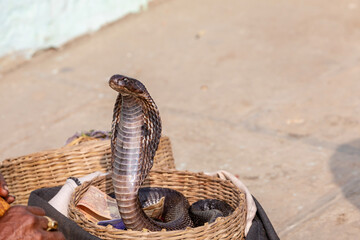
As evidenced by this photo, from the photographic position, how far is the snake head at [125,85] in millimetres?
2404

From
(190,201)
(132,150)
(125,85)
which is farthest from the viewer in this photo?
(190,201)

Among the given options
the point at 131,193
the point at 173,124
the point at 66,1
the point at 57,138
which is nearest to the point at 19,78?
the point at 66,1

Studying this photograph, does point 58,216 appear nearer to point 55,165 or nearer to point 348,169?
point 55,165

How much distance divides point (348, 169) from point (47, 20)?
12.4 ft

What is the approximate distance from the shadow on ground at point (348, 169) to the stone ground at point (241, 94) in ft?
0.04

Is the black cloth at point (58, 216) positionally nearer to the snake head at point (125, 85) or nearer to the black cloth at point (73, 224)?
the black cloth at point (73, 224)

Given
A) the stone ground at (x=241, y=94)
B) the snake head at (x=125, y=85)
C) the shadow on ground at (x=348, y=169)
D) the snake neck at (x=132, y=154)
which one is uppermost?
the snake head at (x=125, y=85)

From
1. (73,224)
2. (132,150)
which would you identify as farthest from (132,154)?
(73,224)

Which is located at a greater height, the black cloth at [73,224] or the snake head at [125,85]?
the snake head at [125,85]

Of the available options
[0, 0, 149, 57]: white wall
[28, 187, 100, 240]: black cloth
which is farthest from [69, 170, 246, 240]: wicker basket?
[0, 0, 149, 57]: white wall

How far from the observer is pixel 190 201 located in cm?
337

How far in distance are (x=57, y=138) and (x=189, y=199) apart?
183cm

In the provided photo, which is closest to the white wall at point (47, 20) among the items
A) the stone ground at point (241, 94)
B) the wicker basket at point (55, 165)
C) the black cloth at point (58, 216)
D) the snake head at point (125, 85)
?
the stone ground at point (241, 94)

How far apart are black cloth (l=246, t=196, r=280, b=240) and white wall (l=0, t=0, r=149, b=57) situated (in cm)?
404
